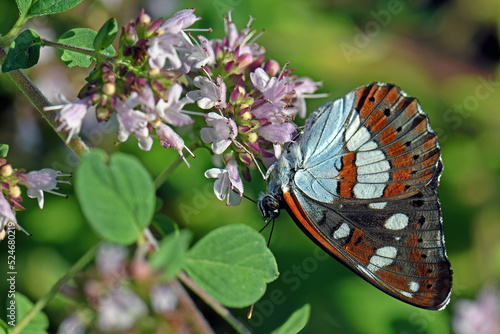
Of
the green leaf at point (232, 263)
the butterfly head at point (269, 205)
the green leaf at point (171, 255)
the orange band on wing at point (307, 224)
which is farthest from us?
the butterfly head at point (269, 205)

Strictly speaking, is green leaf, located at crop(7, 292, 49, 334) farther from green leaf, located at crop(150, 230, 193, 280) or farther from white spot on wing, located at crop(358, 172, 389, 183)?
white spot on wing, located at crop(358, 172, 389, 183)

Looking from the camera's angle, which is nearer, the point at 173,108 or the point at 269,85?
the point at 173,108

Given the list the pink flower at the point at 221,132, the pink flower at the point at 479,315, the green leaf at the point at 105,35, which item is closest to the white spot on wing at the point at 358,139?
the pink flower at the point at 221,132

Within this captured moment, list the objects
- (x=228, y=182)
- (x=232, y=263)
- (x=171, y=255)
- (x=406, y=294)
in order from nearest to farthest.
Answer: (x=171, y=255) < (x=232, y=263) < (x=228, y=182) < (x=406, y=294)

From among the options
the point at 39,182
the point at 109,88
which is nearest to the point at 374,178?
the point at 109,88

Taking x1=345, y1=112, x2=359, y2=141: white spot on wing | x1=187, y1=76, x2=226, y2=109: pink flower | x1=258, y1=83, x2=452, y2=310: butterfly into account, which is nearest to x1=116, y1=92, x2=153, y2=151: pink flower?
x1=187, y1=76, x2=226, y2=109: pink flower

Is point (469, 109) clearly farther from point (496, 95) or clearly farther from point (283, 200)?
point (283, 200)

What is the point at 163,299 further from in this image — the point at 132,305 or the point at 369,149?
the point at 369,149

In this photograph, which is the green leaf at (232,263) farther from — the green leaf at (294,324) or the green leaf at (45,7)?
the green leaf at (45,7)

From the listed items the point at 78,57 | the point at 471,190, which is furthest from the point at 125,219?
the point at 471,190
